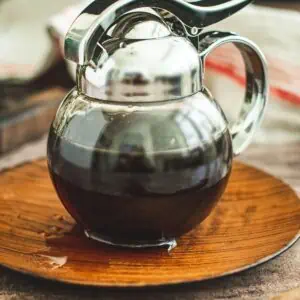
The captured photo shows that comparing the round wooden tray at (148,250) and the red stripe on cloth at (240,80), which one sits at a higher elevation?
the round wooden tray at (148,250)

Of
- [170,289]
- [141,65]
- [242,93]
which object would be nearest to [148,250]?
[170,289]

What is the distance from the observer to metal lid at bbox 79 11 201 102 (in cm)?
50

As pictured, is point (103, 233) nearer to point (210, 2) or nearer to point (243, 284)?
point (243, 284)

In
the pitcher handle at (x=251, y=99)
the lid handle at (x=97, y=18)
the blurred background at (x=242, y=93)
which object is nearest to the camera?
the lid handle at (x=97, y=18)

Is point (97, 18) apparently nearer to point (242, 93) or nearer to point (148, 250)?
point (148, 250)

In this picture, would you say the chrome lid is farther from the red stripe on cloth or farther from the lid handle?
the red stripe on cloth

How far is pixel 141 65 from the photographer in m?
0.50

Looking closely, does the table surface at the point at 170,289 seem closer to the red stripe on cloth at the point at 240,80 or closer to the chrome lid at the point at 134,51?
the chrome lid at the point at 134,51

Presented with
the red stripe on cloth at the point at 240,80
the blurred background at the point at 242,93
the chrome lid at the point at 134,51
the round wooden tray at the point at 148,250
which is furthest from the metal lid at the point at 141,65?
the red stripe on cloth at the point at 240,80

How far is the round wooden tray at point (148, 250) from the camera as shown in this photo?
50 centimetres

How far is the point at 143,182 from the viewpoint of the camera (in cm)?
50

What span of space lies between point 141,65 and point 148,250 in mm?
162

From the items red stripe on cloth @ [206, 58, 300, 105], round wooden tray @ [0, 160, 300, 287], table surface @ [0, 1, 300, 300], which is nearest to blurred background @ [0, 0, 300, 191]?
red stripe on cloth @ [206, 58, 300, 105]

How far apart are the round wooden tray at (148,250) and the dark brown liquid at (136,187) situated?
0.08 ft
